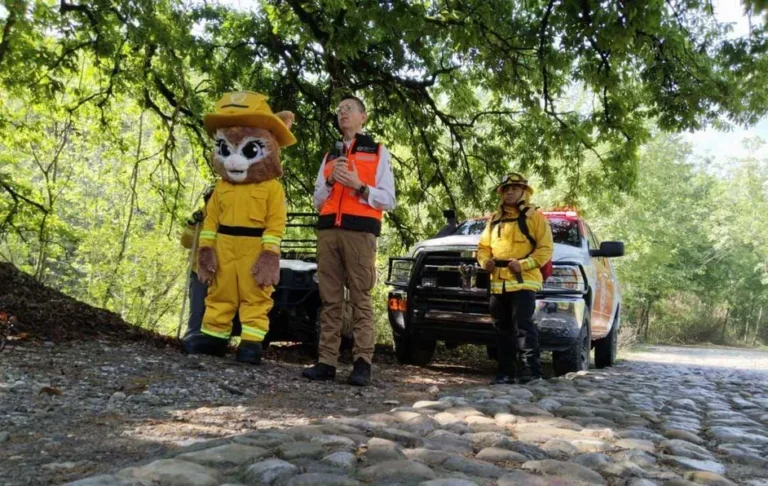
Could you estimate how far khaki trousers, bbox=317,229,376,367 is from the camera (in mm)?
5141

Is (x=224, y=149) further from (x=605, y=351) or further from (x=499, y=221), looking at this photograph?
(x=605, y=351)

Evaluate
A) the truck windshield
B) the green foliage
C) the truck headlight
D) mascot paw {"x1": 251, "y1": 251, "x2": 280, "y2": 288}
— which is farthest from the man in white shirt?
the green foliage

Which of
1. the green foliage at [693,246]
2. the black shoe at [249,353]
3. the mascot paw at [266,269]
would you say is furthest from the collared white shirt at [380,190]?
the green foliage at [693,246]

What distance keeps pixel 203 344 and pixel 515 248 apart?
113 inches

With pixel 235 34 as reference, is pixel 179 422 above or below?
below

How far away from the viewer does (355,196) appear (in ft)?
16.9

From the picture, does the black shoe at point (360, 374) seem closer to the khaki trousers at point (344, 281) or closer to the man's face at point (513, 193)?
the khaki trousers at point (344, 281)

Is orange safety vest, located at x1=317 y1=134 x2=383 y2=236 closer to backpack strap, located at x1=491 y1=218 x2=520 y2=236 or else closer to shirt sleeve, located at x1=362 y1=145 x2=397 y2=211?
shirt sleeve, located at x1=362 y1=145 x2=397 y2=211

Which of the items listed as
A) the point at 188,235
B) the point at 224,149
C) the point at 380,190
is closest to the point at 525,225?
the point at 380,190

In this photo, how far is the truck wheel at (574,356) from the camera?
6773mm

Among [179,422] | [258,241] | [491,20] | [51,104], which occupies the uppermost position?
[491,20]

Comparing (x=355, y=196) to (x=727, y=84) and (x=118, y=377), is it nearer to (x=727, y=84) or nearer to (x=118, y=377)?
(x=118, y=377)

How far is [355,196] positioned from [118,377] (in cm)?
214

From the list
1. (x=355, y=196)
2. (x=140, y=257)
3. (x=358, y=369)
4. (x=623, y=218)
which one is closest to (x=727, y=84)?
(x=355, y=196)
